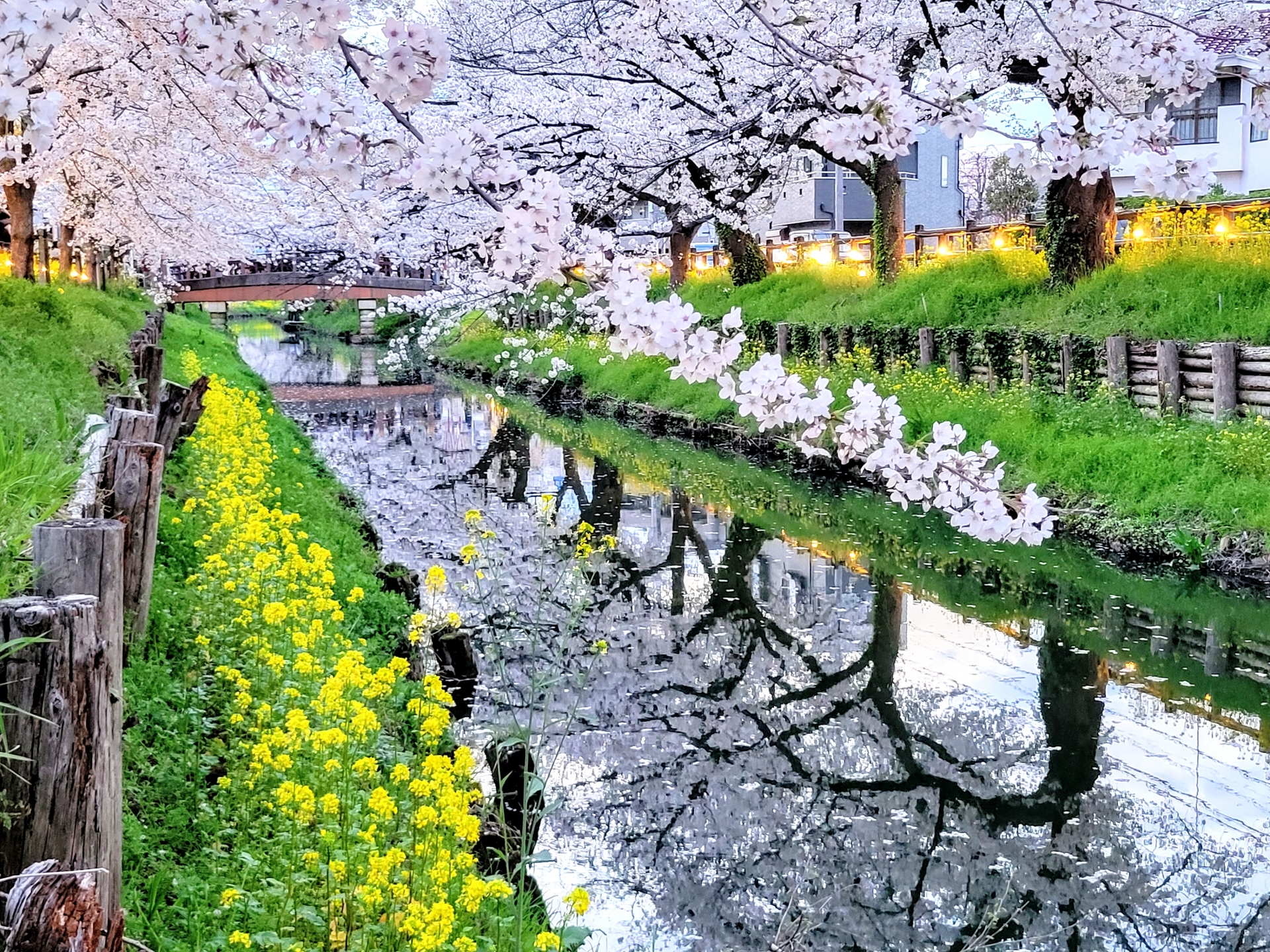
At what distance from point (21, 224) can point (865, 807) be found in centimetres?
1392

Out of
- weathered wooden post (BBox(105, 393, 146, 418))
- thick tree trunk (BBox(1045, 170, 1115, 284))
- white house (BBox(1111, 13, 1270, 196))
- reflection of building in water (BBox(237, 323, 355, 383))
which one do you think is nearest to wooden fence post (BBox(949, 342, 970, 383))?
thick tree trunk (BBox(1045, 170, 1115, 284))

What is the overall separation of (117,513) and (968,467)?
3.24 m

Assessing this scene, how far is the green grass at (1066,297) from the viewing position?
41.0ft

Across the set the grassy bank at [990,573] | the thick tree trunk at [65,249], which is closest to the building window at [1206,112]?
the grassy bank at [990,573]

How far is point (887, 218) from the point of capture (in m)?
19.8

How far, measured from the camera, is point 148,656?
5082mm

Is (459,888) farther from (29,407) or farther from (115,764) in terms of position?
(29,407)

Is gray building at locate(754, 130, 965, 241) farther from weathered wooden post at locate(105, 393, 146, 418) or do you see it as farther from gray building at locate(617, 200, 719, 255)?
weathered wooden post at locate(105, 393, 146, 418)

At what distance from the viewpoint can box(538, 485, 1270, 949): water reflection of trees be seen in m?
5.39

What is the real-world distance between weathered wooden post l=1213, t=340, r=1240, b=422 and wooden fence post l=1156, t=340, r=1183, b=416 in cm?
63

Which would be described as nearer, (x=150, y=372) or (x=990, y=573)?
(x=150, y=372)

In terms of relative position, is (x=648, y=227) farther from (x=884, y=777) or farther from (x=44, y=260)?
(x=884, y=777)

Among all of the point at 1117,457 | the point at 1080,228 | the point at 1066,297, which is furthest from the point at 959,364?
the point at 1117,457

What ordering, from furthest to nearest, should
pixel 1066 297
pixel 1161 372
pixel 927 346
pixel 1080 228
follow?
pixel 927 346 → pixel 1080 228 → pixel 1066 297 → pixel 1161 372
